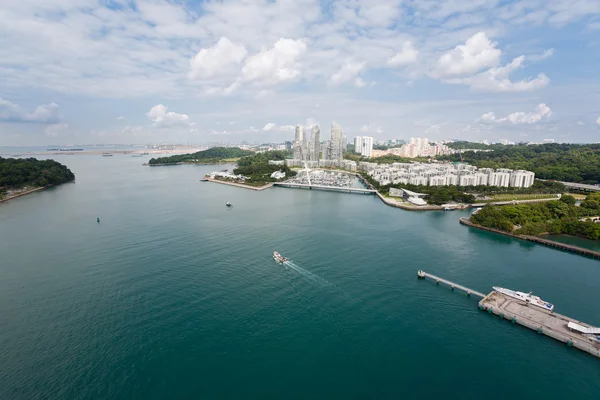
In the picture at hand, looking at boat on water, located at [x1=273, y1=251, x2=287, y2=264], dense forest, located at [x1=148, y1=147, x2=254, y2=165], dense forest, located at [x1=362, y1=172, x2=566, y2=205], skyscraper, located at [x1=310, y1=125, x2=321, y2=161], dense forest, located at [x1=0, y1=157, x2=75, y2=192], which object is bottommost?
boat on water, located at [x1=273, y1=251, x2=287, y2=264]

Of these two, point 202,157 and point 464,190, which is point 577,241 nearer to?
point 464,190

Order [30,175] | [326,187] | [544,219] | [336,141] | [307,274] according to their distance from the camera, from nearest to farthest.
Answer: [307,274], [544,219], [30,175], [326,187], [336,141]

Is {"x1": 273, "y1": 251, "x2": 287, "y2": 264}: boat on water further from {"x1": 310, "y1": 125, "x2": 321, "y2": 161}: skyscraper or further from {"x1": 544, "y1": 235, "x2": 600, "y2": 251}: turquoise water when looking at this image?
{"x1": 310, "y1": 125, "x2": 321, "y2": 161}: skyscraper

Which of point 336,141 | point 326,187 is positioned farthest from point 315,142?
point 326,187

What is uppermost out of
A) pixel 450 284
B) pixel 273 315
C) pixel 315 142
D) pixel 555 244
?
pixel 315 142

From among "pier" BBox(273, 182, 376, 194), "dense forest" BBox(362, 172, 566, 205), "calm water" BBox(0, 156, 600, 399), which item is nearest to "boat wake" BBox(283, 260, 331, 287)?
"calm water" BBox(0, 156, 600, 399)

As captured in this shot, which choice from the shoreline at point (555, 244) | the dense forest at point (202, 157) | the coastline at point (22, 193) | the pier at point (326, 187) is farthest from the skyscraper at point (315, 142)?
the shoreline at point (555, 244)

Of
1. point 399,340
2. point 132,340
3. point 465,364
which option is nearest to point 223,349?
point 132,340
